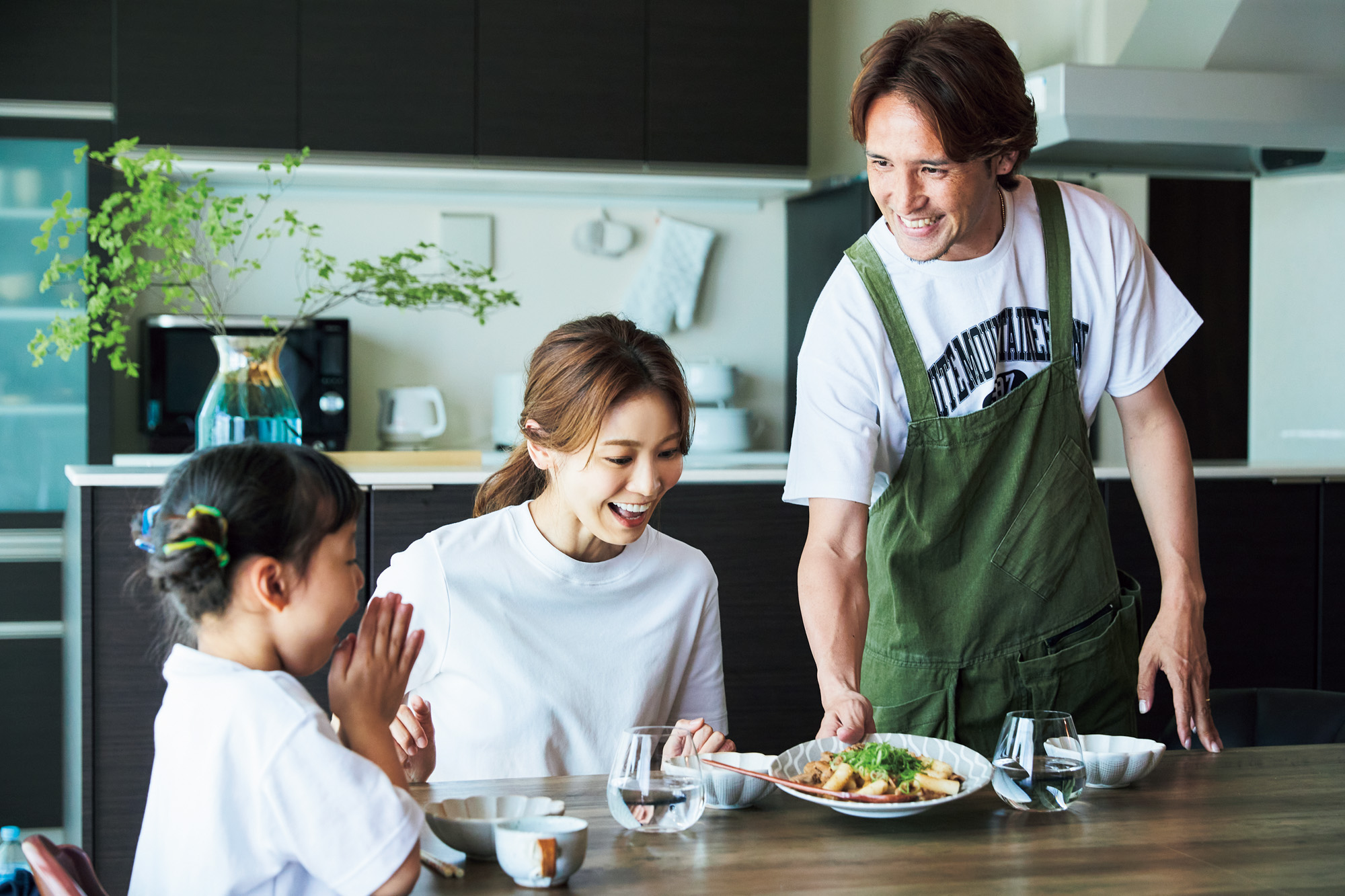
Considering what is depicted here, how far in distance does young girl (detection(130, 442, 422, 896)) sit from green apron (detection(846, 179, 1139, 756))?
2.45 ft

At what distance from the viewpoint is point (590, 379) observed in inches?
59.9

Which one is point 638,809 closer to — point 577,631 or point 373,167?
point 577,631

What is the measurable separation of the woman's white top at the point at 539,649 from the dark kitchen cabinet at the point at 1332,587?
7.12 ft

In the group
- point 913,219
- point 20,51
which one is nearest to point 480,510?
point 913,219

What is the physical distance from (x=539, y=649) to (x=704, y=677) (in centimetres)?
22

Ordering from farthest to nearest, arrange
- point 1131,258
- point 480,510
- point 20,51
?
point 20,51, point 480,510, point 1131,258

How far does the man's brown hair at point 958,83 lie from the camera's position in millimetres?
1445

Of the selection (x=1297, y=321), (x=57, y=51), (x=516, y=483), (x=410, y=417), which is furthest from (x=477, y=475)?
(x=1297, y=321)

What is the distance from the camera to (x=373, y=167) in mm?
3865

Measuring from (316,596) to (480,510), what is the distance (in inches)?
29.6

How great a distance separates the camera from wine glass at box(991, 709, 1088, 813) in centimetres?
115

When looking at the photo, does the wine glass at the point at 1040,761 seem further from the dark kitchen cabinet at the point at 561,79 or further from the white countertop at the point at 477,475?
the dark kitchen cabinet at the point at 561,79

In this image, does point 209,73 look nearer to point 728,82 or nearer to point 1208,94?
point 728,82

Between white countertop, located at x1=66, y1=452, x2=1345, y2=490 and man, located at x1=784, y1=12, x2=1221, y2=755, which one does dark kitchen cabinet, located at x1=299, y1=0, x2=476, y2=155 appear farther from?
man, located at x1=784, y1=12, x2=1221, y2=755
